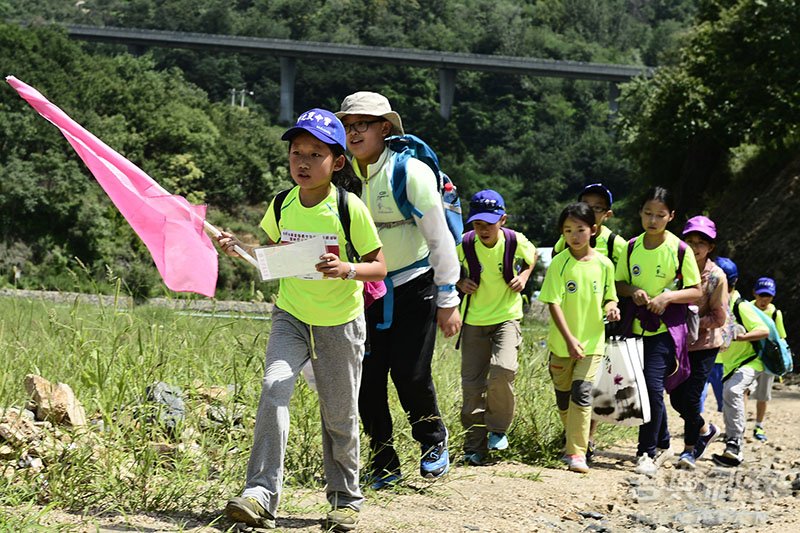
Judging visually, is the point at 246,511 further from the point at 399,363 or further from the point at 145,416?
the point at 399,363

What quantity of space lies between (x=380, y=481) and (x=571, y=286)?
2208mm

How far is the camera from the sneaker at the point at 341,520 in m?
5.28

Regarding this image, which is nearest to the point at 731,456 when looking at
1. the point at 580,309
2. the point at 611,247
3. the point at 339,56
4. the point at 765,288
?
the point at 611,247

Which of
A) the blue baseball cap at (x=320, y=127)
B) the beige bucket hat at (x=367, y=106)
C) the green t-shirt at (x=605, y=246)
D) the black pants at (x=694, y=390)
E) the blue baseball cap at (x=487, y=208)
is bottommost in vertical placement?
the black pants at (x=694, y=390)

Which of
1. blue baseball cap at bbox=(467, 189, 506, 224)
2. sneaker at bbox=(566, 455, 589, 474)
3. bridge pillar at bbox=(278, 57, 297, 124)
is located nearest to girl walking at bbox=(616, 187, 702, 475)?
sneaker at bbox=(566, 455, 589, 474)

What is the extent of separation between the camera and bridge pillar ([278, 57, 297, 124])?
125750 mm

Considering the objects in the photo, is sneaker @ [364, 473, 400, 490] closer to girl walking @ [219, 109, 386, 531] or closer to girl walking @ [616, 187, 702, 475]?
girl walking @ [219, 109, 386, 531]

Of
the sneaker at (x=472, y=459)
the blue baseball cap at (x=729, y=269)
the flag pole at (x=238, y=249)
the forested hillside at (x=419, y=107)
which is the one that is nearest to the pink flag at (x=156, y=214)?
the flag pole at (x=238, y=249)

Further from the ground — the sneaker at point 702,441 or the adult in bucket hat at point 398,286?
the adult in bucket hat at point 398,286

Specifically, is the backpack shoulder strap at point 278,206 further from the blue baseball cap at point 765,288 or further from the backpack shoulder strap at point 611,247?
the blue baseball cap at point 765,288

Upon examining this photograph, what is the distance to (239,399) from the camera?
6.58 metres

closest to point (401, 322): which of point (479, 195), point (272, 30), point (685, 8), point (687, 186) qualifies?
point (479, 195)

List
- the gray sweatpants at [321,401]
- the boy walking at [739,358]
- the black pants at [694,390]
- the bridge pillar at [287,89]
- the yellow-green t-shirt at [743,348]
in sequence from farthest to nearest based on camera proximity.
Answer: the bridge pillar at [287,89] → the yellow-green t-shirt at [743,348] → the boy walking at [739,358] → the black pants at [694,390] → the gray sweatpants at [321,401]

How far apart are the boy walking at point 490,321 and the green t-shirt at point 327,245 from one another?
269 centimetres
